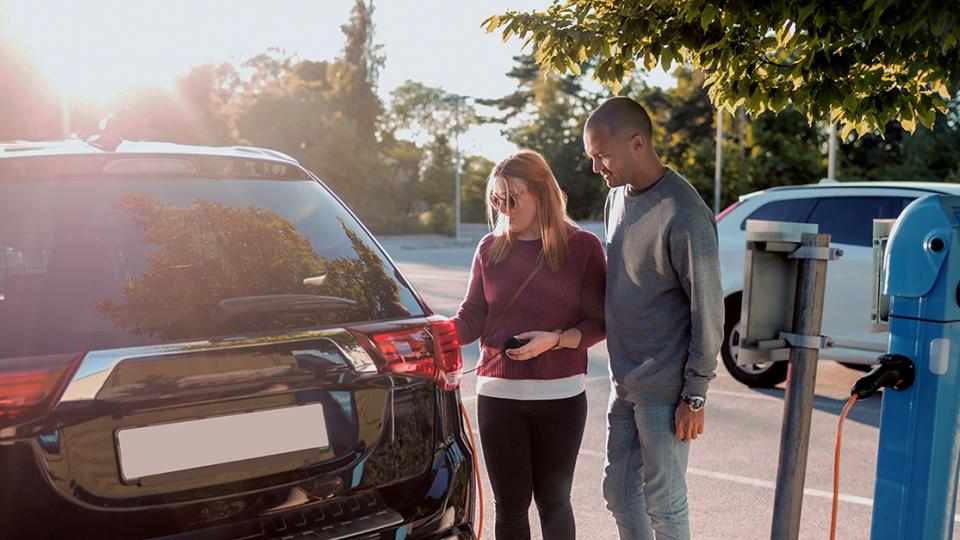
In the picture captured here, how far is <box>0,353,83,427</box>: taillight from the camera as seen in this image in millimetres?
1936

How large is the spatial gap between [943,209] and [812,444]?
327cm

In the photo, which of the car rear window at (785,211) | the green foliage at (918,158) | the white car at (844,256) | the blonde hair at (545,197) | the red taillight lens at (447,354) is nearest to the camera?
the red taillight lens at (447,354)

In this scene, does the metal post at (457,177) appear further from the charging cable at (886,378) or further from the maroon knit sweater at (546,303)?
the charging cable at (886,378)

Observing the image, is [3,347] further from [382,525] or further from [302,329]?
[382,525]

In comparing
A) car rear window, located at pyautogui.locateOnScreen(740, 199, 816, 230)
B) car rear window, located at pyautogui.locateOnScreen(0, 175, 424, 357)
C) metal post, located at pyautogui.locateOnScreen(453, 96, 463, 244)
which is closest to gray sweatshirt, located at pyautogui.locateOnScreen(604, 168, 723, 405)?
car rear window, located at pyautogui.locateOnScreen(0, 175, 424, 357)

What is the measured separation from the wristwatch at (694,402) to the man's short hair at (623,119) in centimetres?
85

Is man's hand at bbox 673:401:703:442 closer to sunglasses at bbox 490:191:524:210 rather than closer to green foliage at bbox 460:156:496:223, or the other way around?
sunglasses at bbox 490:191:524:210

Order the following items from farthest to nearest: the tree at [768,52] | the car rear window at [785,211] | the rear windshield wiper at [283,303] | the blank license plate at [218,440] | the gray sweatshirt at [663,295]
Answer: the car rear window at [785,211]
the gray sweatshirt at [663,295]
the tree at [768,52]
the rear windshield wiper at [283,303]
the blank license plate at [218,440]

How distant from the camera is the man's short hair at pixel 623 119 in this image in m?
2.91

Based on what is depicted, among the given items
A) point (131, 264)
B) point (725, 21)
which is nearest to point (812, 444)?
point (725, 21)

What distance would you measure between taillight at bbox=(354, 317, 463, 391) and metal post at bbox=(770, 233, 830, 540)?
1023 mm

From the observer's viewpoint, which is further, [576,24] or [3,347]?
[576,24]

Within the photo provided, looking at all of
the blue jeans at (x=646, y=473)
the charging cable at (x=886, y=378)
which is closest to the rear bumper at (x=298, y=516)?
the blue jeans at (x=646, y=473)

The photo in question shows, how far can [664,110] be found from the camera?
4897 centimetres
